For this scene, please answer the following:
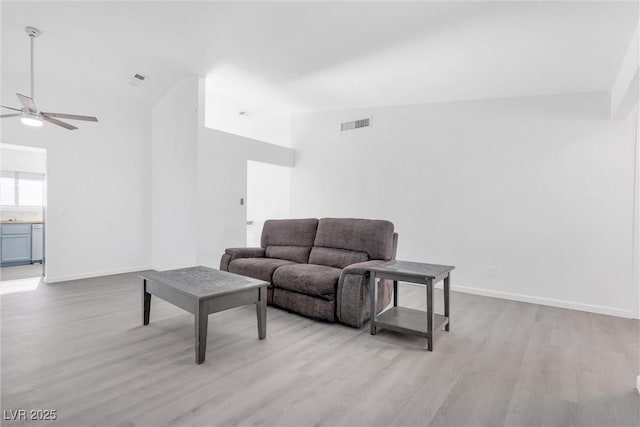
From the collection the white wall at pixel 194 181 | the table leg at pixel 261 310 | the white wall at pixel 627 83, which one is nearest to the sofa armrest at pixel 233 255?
the white wall at pixel 194 181

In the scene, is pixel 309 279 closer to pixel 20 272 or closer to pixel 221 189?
pixel 221 189

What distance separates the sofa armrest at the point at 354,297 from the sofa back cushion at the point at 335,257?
0.47 meters

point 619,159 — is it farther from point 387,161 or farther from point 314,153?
point 314,153

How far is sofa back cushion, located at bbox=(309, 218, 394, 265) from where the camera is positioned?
3.51m

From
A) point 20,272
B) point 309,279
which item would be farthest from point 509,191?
point 20,272

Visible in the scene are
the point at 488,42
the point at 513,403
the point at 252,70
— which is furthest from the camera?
the point at 252,70

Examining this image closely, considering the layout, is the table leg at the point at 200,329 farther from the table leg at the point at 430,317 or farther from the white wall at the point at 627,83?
the white wall at the point at 627,83

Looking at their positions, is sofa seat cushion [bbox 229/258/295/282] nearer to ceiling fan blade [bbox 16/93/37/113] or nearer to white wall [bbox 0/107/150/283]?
ceiling fan blade [bbox 16/93/37/113]

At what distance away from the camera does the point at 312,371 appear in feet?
7.20

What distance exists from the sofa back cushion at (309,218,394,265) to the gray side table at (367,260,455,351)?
45cm

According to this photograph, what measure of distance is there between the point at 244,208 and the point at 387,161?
2.37 m

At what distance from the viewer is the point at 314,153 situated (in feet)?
19.0

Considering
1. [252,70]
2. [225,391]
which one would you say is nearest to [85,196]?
[252,70]

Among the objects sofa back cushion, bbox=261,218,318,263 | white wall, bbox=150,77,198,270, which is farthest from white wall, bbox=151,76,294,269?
sofa back cushion, bbox=261,218,318,263
